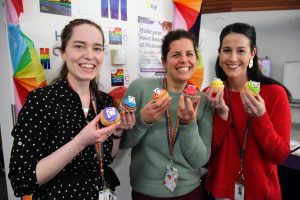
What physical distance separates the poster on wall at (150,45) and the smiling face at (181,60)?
71 centimetres

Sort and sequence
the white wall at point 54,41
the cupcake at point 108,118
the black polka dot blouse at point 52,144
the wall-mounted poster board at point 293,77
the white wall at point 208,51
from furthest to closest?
1. the wall-mounted poster board at point 293,77
2. the white wall at point 208,51
3. the white wall at point 54,41
4. the cupcake at point 108,118
5. the black polka dot blouse at point 52,144

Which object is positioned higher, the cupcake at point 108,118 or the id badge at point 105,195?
the cupcake at point 108,118

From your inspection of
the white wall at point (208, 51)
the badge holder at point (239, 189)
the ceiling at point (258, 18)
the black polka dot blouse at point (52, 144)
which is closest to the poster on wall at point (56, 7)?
the black polka dot blouse at point (52, 144)

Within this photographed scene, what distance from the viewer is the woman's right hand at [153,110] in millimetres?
1392

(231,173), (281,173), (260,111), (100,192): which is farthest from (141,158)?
(281,173)

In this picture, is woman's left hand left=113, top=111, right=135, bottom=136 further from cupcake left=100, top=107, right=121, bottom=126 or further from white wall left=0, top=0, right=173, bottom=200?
white wall left=0, top=0, right=173, bottom=200

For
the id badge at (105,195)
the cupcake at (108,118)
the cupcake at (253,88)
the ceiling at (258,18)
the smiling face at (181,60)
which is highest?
the ceiling at (258,18)

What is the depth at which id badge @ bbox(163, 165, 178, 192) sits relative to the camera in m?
1.49

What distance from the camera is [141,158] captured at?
5.17 ft

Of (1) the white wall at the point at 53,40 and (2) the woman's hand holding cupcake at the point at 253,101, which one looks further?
(1) the white wall at the point at 53,40

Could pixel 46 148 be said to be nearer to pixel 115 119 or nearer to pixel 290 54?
pixel 115 119

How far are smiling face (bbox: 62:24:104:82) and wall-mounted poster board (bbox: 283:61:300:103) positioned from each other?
638cm

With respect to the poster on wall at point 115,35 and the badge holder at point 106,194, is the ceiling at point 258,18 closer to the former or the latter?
the poster on wall at point 115,35

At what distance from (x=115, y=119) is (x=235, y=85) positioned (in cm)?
84
